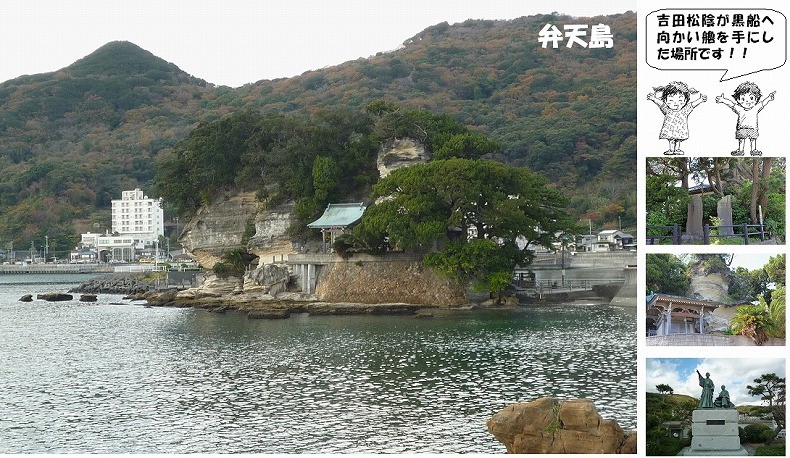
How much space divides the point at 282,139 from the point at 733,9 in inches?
1438

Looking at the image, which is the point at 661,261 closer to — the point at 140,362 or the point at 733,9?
→ the point at 733,9

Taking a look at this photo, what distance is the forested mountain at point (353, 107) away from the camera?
55.5 m

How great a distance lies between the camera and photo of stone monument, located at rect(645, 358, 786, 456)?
7395 millimetres

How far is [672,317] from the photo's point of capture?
7703 mm

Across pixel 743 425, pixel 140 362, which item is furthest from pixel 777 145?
pixel 140 362

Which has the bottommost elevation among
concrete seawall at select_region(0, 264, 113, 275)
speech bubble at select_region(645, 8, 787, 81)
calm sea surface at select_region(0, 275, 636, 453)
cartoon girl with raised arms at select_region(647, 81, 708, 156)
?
concrete seawall at select_region(0, 264, 113, 275)

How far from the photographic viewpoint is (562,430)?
9.43 meters

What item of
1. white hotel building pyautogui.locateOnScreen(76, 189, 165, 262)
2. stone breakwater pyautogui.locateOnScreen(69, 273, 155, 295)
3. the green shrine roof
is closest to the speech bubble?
the green shrine roof

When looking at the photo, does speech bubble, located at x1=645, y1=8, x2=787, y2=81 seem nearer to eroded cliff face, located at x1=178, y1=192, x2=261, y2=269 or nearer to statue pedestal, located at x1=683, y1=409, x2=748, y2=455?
statue pedestal, located at x1=683, y1=409, x2=748, y2=455

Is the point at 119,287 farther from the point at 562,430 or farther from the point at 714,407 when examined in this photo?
the point at 714,407

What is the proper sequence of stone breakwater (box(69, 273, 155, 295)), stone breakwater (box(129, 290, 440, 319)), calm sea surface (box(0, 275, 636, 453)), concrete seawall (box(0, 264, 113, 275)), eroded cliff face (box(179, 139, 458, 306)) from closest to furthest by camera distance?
1. calm sea surface (box(0, 275, 636, 453))
2. stone breakwater (box(129, 290, 440, 319))
3. eroded cliff face (box(179, 139, 458, 306))
4. stone breakwater (box(69, 273, 155, 295))
5. concrete seawall (box(0, 264, 113, 275))

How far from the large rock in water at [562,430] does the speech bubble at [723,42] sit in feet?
12.4

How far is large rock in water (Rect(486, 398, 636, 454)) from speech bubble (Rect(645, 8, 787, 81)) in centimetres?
379

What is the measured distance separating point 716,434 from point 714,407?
269 millimetres
